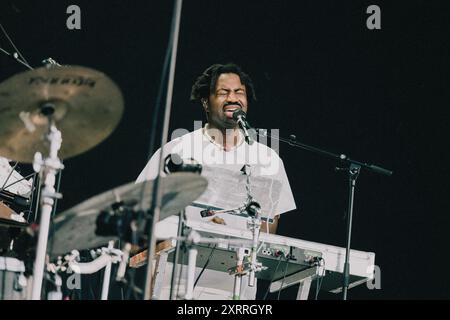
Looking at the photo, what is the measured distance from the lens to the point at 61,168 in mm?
2801

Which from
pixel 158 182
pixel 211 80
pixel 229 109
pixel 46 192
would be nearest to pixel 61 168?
pixel 46 192

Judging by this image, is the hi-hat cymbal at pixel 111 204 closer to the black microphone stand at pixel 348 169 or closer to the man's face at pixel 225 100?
the black microphone stand at pixel 348 169

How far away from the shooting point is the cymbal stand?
253 cm

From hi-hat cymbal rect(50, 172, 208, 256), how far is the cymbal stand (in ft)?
0.22

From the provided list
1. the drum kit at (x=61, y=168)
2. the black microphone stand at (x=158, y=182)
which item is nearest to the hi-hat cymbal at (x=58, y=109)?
the drum kit at (x=61, y=168)

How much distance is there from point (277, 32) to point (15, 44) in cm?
205

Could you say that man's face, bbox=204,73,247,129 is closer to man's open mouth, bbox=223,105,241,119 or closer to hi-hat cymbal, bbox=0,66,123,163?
man's open mouth, bbox=223,105,241,119

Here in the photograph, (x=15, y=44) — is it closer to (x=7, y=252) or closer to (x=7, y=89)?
(x=7, y=252)

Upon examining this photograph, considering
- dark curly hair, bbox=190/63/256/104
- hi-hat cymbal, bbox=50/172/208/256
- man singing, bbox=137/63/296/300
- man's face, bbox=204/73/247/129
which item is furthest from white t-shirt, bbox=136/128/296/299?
dark curly hair, bbox=190/63/256/104

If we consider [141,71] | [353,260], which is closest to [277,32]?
[141,71]

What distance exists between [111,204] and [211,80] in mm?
2588

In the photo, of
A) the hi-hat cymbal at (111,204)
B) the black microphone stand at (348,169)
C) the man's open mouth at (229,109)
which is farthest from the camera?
the man's open mouth at (229,109)

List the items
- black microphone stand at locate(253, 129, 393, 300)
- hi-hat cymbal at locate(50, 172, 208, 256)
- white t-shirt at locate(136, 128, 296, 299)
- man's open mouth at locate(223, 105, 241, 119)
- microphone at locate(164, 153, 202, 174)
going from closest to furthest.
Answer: hi-hat cymbal at locate(50, 172, 208, 256) < microphone at locate(164, 153, 202, 174) < white t-shirt at locate(136, 128, 296, 299) < black microphone stand at locate(253, 129, 393, 300) < man's open mouth at locate(223, 105, 241, 119)

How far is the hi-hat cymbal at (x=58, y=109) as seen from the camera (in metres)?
2.64
